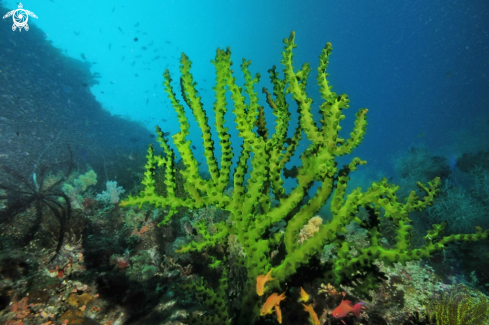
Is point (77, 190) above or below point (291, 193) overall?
above

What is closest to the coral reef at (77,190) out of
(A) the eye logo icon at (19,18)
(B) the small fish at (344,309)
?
(B) the small fish at (344,309)

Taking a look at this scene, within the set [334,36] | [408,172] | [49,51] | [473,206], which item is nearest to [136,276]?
[473,206]

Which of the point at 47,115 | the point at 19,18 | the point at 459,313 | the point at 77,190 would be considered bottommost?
the point at 459,313

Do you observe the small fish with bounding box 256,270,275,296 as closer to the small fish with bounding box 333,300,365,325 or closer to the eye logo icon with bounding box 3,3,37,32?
the small fish with bounding box 333,300,365,325

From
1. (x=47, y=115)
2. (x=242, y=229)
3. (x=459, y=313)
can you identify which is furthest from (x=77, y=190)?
(x=47, y=115)

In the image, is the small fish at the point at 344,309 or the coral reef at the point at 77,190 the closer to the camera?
the small fish at the point at 344,309

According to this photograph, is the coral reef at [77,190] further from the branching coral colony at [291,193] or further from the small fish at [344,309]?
the small fish at [344,309]

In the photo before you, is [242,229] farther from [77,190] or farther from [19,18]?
[19,18]

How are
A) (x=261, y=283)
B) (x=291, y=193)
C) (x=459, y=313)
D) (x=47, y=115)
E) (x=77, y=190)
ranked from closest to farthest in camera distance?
(x=261, y=283) → (x=291, y=193) → (x=459, y=313) → (x=77, y=190) → (x=47, y=115)

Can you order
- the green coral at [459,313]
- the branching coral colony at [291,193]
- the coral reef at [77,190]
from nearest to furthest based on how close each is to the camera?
the branching coral colony at [291,193]
the green coral at [459,313]
the coral reef at [77,190]

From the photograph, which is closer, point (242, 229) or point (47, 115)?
point (242, 229)

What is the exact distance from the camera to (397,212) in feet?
6.32

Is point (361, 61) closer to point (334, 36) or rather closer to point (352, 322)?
point (334, 36)

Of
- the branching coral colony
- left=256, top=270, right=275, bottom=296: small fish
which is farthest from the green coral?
left=256, top=270, right=275, bottom=296: small fish
